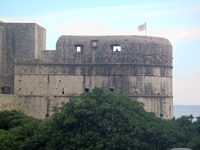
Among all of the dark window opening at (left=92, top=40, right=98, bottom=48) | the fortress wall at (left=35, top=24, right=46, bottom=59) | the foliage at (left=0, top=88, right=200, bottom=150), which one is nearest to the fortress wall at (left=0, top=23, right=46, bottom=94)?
the fortress wall at (left=35, top=24, right=46, bottom=59)

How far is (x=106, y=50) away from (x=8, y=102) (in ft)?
24.8

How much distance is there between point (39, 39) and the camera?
25.3m

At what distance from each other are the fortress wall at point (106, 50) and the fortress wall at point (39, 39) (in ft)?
6.06

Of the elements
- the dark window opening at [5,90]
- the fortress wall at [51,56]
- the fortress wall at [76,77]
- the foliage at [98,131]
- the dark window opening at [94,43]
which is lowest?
the foliage at [98,131]

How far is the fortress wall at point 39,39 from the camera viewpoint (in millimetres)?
24766

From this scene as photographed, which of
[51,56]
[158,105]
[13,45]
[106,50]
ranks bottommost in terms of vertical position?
[158,105]

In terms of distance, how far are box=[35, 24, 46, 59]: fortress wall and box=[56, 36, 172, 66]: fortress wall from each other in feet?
6.06

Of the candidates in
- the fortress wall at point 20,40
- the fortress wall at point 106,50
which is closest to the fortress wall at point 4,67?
the fortress wall at point 20,40

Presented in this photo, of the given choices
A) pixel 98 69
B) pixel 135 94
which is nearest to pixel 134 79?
pixel 135 94

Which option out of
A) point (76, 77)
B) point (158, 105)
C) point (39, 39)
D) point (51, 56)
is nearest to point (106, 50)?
point (76, 77)

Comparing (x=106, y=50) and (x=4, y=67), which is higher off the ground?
(x=106, y=50)

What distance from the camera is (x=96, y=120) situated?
50.1 ft

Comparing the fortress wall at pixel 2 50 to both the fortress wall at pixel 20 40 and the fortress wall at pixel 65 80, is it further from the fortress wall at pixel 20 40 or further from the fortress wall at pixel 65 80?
the fortress wall at pixel 65 80

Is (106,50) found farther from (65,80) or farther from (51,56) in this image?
(51,56)
